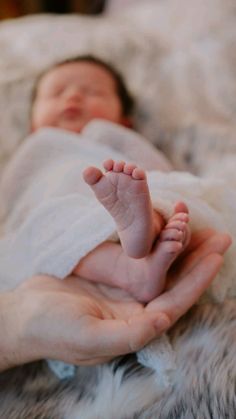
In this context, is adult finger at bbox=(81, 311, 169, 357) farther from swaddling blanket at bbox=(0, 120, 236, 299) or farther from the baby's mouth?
the baby's mouth

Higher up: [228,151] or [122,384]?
[228,151]

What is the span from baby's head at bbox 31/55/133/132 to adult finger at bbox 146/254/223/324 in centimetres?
60

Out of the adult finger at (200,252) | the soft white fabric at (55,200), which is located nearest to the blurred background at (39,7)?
the soft white fabric at (55,200)

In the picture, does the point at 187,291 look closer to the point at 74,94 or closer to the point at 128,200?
the point at 128,200

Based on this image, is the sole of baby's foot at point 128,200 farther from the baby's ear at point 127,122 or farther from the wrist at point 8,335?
the baby's ear at point 127,122

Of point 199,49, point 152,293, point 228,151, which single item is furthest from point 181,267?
point 199,49

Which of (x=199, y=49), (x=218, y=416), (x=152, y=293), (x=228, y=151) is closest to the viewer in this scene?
(x=218, y=416)

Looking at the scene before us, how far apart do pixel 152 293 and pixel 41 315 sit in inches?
6.4

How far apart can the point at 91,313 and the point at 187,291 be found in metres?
0.14

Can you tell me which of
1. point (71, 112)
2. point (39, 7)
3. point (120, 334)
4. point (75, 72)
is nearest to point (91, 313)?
point (120, 334)

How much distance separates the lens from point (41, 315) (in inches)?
26.3

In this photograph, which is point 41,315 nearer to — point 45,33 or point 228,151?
point 228,151

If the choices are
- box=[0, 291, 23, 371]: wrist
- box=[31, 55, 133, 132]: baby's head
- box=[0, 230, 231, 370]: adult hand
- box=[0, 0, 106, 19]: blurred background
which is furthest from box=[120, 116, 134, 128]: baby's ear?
box=[0, 0, 106, 19]: blurred background

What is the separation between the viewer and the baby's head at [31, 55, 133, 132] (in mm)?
1236
